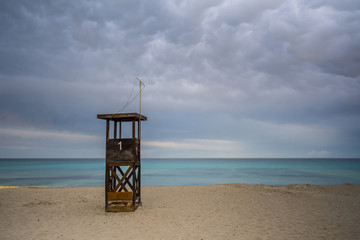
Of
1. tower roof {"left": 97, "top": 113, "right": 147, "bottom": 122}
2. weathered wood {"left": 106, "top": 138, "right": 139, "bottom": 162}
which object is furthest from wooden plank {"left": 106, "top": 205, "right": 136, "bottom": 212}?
tower roof {"left": 97, "top": 113, "right": 147, "bottom": 122}

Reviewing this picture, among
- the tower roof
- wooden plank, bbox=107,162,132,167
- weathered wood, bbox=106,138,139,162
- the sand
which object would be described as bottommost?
the sand

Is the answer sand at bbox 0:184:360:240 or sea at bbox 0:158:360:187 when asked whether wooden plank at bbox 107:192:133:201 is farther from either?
sea at bbox 0:158:360:187

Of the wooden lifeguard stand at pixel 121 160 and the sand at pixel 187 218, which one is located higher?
the wooden lifeguard stand at pixel 121 160

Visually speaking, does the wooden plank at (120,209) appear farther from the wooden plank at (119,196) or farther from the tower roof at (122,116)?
the tower roof at (122,116)

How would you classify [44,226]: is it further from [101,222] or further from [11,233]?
[101,222]

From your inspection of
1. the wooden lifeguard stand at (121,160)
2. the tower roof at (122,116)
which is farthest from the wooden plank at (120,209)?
the tower roof at (122,116)

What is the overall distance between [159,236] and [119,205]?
482 centimetres

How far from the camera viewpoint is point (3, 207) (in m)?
13.8

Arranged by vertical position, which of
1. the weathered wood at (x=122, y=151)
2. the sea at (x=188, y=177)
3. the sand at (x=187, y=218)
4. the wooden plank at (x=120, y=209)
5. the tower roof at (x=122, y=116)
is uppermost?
the tower roof at (x=122, y=116)

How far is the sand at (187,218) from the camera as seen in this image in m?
9.23

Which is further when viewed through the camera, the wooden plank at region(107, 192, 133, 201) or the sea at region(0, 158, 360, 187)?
the sea at region(0, 158, 360, 187)

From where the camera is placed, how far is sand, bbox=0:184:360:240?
30.3ft

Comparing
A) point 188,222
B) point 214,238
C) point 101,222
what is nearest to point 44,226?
point 101,222

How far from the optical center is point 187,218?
38.0 ft
